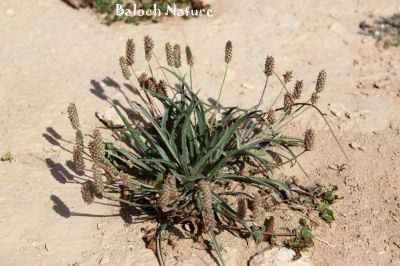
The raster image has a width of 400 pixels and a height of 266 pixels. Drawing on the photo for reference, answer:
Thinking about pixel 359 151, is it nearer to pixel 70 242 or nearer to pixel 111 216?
pixel 111 216

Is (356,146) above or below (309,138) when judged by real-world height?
below

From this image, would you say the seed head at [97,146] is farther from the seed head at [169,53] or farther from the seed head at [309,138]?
the seed head at [309,138]

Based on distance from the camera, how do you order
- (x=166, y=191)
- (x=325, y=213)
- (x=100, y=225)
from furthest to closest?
1. (x=325, y=213)
2. (x=100, y=225)
3. (x=166, y=191)

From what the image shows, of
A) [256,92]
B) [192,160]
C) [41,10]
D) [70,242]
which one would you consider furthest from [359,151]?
[41,10]

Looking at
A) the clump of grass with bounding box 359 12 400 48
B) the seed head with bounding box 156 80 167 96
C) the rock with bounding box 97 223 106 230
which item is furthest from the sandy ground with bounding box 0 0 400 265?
the seed head with bounding box 156 80 167 96

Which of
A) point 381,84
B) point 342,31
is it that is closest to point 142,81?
point 381,84

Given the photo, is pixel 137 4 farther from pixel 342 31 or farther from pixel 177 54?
pixel 177 54
